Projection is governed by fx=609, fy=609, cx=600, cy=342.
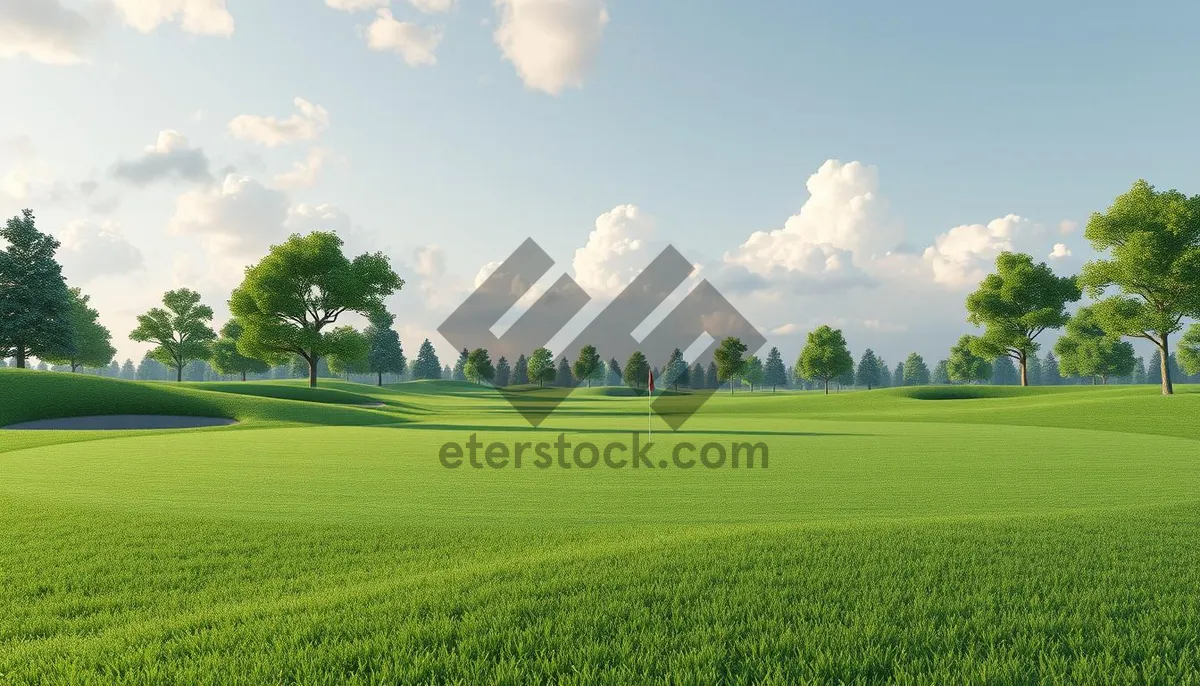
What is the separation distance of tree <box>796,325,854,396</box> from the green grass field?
240ft

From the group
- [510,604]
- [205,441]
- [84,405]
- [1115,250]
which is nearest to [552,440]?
[205,441]

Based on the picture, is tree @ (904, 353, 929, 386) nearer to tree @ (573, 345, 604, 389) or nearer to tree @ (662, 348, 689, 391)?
tree @ (662, 348, 689, 391)

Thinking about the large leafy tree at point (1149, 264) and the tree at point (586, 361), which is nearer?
the large leafy tree at point (1149, 264)

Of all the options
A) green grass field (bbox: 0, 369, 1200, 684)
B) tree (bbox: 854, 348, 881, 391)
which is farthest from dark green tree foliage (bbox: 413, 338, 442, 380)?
green grass field (bbox: 0, 369, 1200, 684)

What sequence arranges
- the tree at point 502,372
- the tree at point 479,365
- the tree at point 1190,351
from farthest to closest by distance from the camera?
the tree at point 502,372, the tree at point 479,365, the tree at point 1190,351

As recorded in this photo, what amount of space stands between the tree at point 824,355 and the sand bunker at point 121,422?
242 ft

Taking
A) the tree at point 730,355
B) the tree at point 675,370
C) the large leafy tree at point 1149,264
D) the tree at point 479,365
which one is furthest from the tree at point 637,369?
the large leafy tree at point 1149,264

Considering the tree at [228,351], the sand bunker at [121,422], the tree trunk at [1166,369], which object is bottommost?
the sand bunker at [121,422]

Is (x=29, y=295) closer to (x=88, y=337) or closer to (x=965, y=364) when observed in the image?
(x=88, y=337)

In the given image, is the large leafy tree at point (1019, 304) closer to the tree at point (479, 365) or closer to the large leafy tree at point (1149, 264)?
the large leafy tree at point (1149, 264)

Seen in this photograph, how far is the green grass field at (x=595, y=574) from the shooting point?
14.0ft

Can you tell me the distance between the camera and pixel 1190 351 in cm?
9562

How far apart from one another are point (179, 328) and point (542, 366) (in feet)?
199

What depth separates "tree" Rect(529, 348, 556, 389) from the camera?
120m
